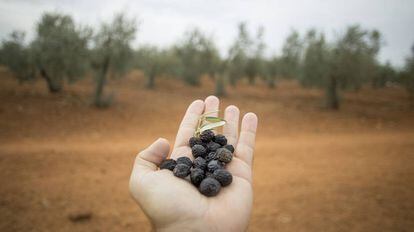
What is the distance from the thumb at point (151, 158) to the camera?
3.01 metres

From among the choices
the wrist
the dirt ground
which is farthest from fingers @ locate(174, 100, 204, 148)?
the dirt ground

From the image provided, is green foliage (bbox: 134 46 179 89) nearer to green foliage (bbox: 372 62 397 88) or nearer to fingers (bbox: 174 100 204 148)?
fingers (bbox: 174 100 204 148)

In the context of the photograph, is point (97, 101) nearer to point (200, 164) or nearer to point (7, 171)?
point (7, 171)

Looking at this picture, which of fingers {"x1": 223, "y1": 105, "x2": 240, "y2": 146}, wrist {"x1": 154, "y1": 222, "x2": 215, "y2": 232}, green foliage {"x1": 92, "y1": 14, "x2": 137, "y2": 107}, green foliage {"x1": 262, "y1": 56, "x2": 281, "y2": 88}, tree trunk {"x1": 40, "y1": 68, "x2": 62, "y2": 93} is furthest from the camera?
green foliage {"x1": 262, "y1": 56, "x2": 281, "y2": 88}

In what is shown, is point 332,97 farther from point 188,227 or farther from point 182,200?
point 188,227

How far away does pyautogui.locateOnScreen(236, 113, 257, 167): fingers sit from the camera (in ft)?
12.3

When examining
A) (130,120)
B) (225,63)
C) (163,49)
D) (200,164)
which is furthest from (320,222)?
(163,49)

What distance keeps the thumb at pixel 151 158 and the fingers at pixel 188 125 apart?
72 cm

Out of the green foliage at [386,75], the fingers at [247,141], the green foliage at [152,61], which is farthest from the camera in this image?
the green foliage at [386,75]

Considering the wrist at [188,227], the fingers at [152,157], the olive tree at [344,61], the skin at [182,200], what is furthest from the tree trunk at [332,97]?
the wrist at [188,227]

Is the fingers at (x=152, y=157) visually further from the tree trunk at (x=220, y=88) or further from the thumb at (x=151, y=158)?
the tree trunk at (x=220, y=88)

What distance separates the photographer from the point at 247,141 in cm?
390

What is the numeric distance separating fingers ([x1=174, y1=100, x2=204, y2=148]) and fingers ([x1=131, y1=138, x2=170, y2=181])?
717 mm

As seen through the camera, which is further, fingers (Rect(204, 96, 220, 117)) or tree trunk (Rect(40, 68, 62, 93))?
tree trunk (Rect(40, 68, 62, 93))
